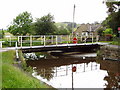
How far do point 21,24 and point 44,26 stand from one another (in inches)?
68.2

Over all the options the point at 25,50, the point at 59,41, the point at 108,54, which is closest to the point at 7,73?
the point at 25,50

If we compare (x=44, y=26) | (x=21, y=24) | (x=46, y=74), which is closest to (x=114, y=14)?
(x=44, y=26)

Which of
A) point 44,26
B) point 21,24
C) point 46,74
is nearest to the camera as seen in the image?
point 46,74

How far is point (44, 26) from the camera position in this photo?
45.8 feet

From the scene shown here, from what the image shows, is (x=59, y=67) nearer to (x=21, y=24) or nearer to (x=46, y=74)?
(x=46, y=74)

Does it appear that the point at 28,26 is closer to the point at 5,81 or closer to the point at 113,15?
the point at 113,15

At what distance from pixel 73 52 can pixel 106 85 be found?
795 centimetres

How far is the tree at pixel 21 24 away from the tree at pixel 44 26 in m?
0.65

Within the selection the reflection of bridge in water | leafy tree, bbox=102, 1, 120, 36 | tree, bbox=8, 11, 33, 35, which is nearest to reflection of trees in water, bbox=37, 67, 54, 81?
the reflection of bridge in water

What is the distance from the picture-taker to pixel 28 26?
1358cm

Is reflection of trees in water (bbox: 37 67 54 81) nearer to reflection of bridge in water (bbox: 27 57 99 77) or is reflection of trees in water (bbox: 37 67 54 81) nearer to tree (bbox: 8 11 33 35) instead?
reflection of bridge in water (bbox: 27 57 99 77)

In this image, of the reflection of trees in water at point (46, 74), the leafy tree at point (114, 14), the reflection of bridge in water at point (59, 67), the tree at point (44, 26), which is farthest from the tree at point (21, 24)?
the reflection of trees in water at point (46, 74)

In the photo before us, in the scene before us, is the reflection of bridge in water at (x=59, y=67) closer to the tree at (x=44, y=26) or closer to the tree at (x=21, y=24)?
the tree at (x=21, y=24)

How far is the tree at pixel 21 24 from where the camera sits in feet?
43.6
